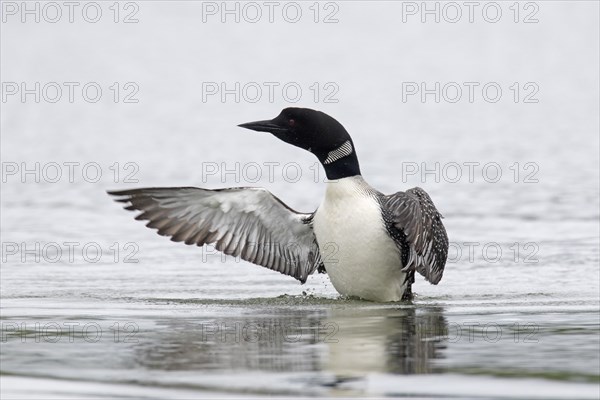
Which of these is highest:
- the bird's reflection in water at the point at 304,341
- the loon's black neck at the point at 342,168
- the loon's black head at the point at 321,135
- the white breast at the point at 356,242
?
the loon's black head at the point at 321,135

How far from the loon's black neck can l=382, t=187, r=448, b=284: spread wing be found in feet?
1.14

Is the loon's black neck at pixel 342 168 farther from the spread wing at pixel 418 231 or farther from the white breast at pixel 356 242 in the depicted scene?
the spread wing at pixel 418 231

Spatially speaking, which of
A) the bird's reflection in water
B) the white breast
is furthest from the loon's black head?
the bird's reflection in water

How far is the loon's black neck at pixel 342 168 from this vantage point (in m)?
11.1

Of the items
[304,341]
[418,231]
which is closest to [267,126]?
[418,231]

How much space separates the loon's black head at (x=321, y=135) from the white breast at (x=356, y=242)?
0.53ft

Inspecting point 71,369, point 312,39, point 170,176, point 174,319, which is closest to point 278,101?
point 170,176

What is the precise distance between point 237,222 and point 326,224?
881mm

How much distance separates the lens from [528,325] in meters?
9.25

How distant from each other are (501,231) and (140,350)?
8569 mm

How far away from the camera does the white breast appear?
10781 millimetres

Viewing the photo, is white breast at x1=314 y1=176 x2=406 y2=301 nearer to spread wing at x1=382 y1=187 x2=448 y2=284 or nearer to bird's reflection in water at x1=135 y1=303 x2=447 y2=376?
spread wing at x1=382 y1=187 x2=448 y2=284

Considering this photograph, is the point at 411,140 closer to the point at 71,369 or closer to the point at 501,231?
the point at 501,231

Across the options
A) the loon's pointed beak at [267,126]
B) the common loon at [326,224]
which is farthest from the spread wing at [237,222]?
the loon's pointed beak at [267,126]
